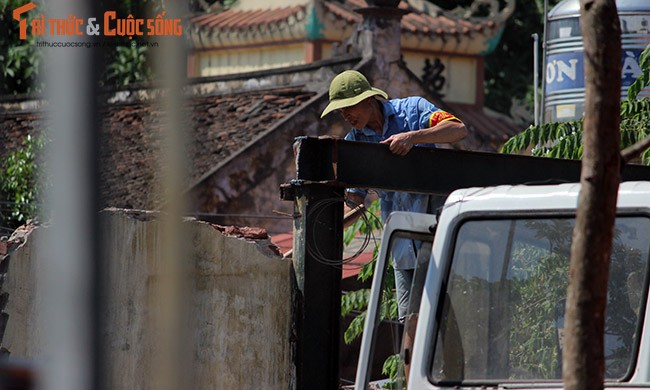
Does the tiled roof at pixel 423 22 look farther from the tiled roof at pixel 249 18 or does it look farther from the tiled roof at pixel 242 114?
the tiled roof at pixel 242 114

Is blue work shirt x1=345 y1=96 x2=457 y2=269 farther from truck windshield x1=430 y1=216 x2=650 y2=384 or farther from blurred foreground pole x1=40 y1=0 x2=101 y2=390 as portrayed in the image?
blurred foreground pole x1=40 y1=0 x2=101 y2=390

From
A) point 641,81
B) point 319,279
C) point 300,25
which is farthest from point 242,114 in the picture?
point 319,279

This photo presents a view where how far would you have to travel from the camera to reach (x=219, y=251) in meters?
7.17

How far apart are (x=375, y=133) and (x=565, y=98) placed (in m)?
5.33

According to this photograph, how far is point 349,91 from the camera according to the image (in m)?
5.61

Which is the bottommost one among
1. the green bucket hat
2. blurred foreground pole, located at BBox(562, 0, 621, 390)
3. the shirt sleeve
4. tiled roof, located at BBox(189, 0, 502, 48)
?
blurred foreground pole, located at BBox(562, 0, 621, 390)

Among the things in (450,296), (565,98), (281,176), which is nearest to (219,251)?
(450,296)

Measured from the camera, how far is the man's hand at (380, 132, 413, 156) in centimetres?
513

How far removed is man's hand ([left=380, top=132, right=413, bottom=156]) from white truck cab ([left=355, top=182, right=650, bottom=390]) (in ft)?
2.81

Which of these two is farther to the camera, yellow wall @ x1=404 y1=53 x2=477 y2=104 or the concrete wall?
yellow wall @ x1=404 y1=53 x2=477 y2=104

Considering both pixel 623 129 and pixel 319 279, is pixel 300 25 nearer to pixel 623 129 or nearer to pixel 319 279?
pixel 623 129

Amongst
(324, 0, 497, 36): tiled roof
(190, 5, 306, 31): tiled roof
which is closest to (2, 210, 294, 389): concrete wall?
(324, 0, 497, 36): tiled roof

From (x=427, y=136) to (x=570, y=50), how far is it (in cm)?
588

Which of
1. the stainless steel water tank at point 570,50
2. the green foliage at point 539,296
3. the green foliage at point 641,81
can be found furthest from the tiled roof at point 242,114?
the green foliage at point 539,296
